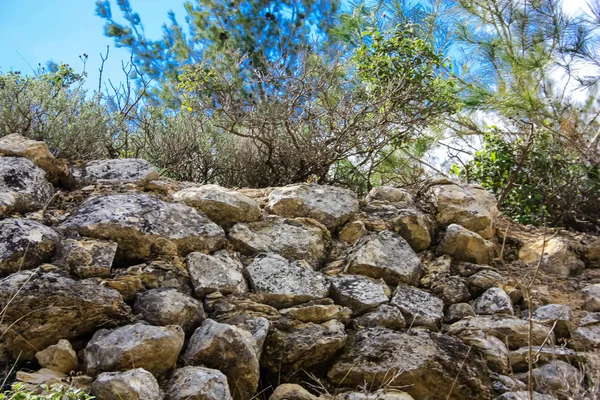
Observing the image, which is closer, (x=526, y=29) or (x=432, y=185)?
(x=432, y=185)

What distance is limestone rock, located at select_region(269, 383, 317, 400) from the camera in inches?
101

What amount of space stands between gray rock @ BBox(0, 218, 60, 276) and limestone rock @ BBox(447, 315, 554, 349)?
1.93 m

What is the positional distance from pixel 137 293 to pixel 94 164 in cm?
108

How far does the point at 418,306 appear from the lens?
3195 millimetres

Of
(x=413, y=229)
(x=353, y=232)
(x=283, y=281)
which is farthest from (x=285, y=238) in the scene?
(x=413, y=229)

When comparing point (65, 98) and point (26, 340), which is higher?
point (65, 98)

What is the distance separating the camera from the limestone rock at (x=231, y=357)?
2525mm

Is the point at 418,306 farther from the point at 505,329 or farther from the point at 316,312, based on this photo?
the point at 316,312

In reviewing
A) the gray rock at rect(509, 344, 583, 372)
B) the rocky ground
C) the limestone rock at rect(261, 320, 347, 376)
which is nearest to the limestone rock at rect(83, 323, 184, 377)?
the rocky ground

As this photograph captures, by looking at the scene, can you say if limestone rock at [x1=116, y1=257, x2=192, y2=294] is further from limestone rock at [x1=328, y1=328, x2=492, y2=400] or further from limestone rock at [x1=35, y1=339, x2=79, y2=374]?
limestone rock at [x1=328, y1=328, x2=492, y2=400]

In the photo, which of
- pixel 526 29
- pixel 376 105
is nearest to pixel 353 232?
pixel 376 105

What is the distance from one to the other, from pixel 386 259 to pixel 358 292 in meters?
0.31

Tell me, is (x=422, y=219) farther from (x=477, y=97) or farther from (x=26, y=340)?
(x=477, y=97)

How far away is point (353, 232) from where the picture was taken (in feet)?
11.8
